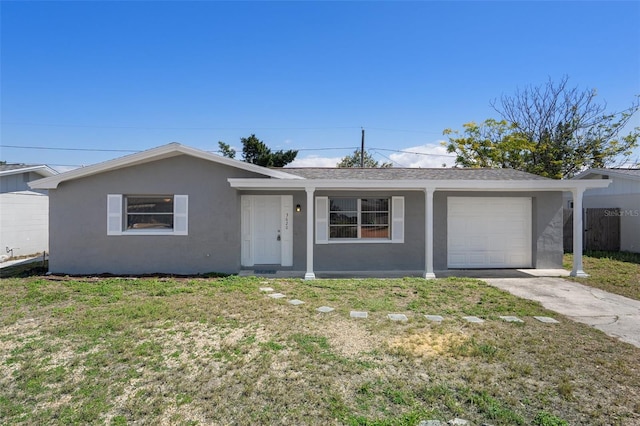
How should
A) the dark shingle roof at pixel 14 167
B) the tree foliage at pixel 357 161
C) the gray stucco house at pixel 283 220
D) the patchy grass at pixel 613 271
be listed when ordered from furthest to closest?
the tree foliage at pixel 357 161, the dark shingle roof at pixel 14 167, the gray stucco house at pixel 283 220, the patchy grass at pixel 613 271

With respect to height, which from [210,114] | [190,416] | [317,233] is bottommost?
[190,416]

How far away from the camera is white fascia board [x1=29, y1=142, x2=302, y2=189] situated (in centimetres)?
831

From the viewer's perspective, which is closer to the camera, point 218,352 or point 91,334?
point 218,352


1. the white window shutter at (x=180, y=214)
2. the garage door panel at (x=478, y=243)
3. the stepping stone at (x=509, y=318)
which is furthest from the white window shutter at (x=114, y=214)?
the garage door panel at (x=478, y=243)

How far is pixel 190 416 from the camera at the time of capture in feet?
8.79

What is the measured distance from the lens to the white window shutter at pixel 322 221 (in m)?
9.20

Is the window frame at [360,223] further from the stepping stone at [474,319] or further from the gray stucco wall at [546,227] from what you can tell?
the stepping stone at [474,319]

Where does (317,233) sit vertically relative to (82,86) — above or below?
below

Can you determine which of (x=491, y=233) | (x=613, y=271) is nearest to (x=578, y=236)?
(x=613, y=271)

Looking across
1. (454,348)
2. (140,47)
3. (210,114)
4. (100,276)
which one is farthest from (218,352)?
(210,114)

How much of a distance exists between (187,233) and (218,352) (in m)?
5.45

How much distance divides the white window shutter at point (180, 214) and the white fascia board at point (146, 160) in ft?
3.84

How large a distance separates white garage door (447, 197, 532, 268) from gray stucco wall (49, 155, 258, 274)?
635 centimetres

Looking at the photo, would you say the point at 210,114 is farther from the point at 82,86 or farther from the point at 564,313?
the point at 564,313
